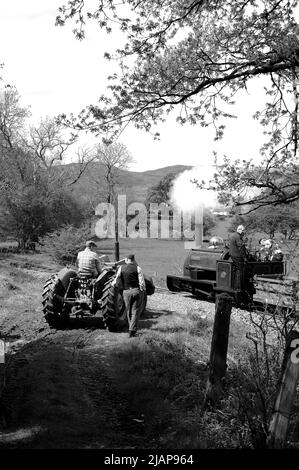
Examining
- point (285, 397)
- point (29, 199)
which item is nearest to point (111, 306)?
point (285, 397)

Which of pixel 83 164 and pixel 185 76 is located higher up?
pixel 83 164

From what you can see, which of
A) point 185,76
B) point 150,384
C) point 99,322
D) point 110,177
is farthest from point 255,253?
point 110,177

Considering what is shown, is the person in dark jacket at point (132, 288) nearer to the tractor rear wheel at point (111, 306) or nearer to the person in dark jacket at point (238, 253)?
the tractor rear wheel at point (111, 306)

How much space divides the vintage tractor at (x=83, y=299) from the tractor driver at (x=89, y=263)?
0.44 ft

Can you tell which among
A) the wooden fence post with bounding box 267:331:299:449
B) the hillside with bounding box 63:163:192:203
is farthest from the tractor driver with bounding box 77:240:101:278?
the hillside with bounding box 63:163:192:203

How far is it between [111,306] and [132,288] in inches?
22.4

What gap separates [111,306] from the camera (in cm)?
1034

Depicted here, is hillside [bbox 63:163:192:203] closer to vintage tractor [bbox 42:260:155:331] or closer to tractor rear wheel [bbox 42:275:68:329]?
vintage tractor [bbox 42:260:155:331]

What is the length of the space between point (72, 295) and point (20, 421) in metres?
5.69

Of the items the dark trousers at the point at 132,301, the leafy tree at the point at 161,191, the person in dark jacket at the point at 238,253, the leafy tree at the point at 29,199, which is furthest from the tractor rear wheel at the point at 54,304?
the leafy tree at the point at 161,191

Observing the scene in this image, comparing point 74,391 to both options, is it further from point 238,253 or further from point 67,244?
point 67,244

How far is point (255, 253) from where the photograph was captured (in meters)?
14.3

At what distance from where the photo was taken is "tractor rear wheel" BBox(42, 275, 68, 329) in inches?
421
